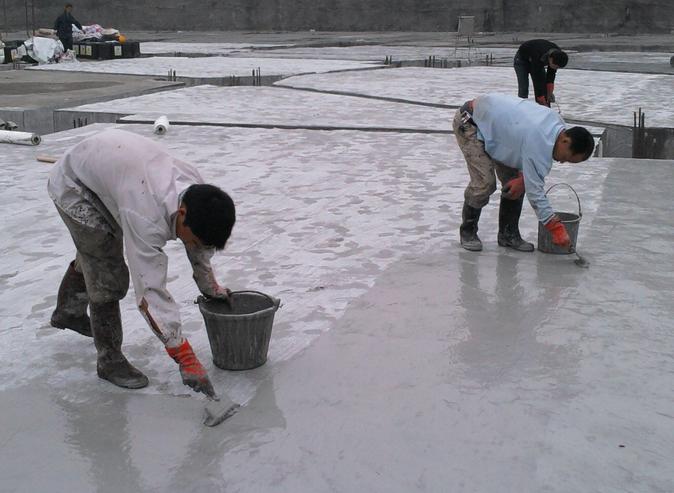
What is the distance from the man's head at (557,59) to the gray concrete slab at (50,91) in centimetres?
555

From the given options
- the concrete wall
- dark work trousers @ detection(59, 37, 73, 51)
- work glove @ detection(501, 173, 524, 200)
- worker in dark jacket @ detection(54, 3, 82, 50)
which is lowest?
work glove @ detection(501, 173, 524, 200)

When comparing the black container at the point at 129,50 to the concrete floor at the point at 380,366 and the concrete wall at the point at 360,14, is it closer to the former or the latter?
the concrete wall at the point at 360,14

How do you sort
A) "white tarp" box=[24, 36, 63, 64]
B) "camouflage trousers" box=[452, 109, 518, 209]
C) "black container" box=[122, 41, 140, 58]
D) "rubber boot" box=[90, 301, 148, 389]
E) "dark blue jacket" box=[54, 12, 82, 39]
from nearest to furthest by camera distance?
"rubber boot" box=[90, 301, 148, 389], "camouflage trousers" box=[452, 109, 518, 209], "white tarp" box=[24, 36, 63, 64], "dark blue jacket" box=[54, 12, 82, 39], "black container" box=[122, 41, 140, 58]

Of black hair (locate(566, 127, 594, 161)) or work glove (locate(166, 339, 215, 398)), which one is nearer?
work glove (locate(166, 339, 215, 398))

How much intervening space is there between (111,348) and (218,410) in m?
0.55

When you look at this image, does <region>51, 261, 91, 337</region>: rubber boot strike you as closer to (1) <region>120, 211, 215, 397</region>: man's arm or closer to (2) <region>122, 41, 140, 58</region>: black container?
(1) <region>120, 211, 215, 397</region>: man's arm

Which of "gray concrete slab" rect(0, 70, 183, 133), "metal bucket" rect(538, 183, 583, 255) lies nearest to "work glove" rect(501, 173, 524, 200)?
"metal bucket" rect(538, 183, 583, 255)

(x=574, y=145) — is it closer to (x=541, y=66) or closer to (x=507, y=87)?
(x=541, y=66)

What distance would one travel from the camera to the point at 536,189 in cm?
417

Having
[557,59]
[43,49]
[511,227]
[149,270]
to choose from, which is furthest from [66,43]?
[149,270]

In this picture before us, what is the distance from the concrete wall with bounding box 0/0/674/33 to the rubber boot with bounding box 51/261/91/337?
2567cm

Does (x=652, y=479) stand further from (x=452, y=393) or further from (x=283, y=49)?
(x=283, y=49)

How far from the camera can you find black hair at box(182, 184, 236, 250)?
259 cm

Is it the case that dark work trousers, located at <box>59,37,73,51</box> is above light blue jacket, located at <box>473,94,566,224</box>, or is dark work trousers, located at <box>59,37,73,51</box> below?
above
